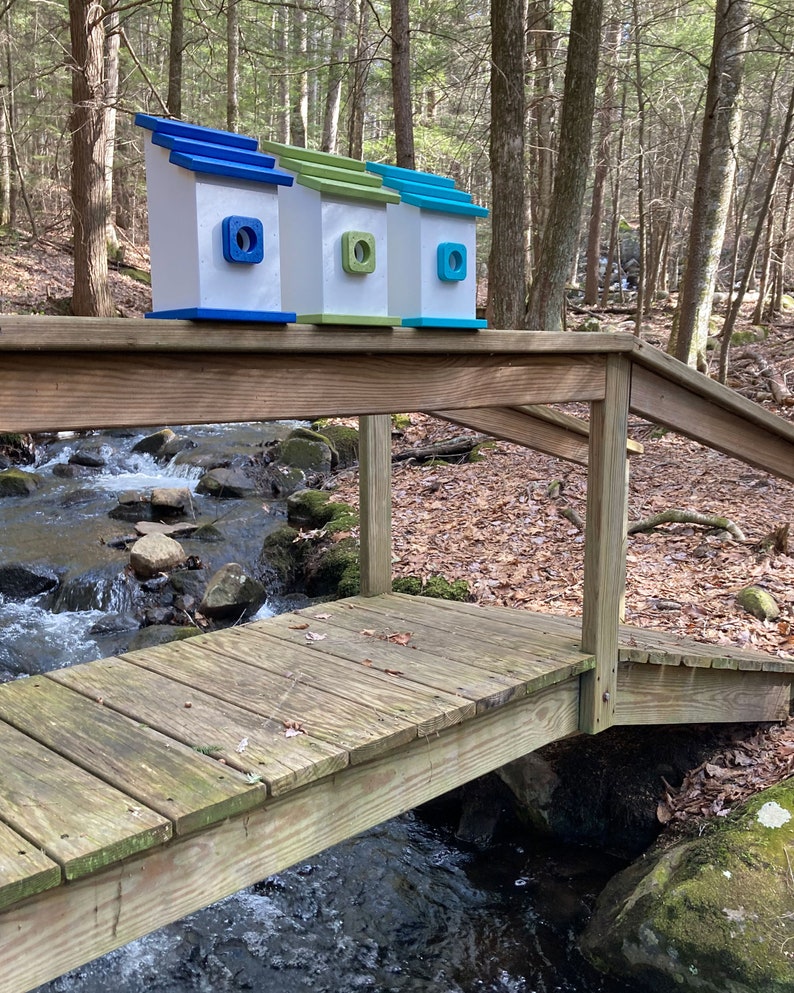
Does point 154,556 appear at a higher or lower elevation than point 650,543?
lower

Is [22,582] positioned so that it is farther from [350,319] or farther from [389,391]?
[350,319]

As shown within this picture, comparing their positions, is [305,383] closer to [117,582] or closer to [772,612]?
[772,612]

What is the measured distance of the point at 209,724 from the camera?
8.36 ft

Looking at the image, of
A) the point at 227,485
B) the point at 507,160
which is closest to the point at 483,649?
the point at 507,160

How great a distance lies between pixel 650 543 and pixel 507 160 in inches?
200

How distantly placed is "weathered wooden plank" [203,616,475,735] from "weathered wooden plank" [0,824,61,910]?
3.59 feet

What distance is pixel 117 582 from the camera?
7.66m

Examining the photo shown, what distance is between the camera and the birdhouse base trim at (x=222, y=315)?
6.03 ft

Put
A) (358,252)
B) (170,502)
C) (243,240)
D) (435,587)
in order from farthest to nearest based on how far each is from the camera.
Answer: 1. (170,502)
2. (435,587)
3. (358,252)
4. (243,240)

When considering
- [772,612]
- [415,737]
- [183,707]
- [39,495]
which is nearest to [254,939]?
[183,707]

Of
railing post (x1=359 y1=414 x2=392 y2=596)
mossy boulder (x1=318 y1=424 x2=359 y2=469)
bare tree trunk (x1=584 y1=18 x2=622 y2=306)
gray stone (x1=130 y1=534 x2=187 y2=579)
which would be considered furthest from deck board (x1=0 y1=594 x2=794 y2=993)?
bare tree trunk (x1=584 y1=18 x2=622 y2=306)

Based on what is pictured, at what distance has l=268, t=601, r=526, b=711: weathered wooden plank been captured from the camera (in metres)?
2.77

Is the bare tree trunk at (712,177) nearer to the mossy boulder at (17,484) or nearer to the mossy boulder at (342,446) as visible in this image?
the mossy boulder at (342,446)

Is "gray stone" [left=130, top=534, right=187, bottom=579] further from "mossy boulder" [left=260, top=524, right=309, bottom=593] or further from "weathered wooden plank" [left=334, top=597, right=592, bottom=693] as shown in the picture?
"weathered wooden plank" [left=334, top=597, right=592, bottom=693]
